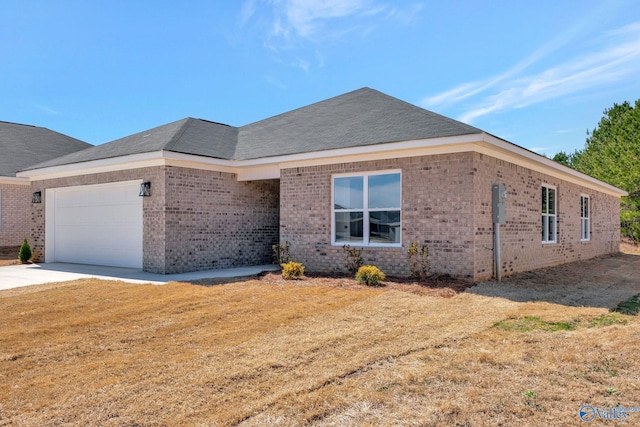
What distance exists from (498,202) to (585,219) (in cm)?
1052

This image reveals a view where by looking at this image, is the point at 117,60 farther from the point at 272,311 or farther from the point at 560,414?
the point at 560,414

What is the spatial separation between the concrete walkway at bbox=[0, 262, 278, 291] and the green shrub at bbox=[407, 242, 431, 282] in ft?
14.0

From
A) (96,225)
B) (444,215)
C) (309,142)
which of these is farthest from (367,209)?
(96,225)

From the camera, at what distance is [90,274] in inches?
476

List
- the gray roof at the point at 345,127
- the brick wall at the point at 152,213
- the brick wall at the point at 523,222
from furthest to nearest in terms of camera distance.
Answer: the brick wall at the point at 152,213 → the gray roof at the point at 345,127 → the brick wall at the point at 523,222

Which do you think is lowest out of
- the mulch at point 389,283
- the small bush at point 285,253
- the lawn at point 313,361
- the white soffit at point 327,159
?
the lawn at point 313,361

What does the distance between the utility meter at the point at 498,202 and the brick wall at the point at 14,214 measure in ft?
63.6

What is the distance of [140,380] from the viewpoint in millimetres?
4293

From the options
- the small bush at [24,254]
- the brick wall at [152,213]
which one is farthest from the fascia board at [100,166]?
the small bush at [24,254]

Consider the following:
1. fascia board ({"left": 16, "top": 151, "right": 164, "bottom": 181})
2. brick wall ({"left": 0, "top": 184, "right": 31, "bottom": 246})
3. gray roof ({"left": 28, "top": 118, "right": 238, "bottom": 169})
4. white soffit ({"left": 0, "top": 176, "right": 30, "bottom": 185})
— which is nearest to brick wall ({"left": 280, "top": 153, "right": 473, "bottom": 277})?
gray roof ({"left": 28, "top": 118, "right": 238, "bottom": 169})

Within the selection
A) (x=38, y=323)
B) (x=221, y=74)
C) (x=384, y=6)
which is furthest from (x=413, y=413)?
(x=221, y=74)
